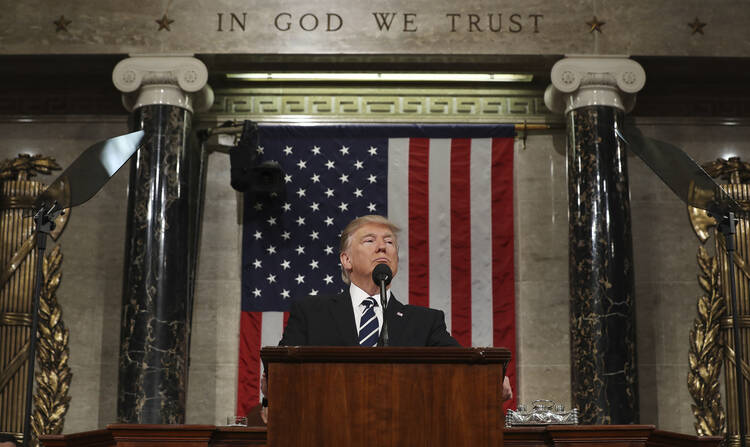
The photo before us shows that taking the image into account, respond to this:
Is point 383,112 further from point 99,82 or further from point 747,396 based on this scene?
point 747,396

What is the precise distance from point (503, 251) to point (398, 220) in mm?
1108

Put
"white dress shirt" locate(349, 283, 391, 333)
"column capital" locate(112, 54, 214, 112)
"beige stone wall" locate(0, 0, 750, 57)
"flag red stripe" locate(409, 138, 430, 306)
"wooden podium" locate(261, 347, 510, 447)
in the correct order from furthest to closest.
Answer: "flag red stripe" locate(409, 138, 430, 306) → "beige stone wall" locate(0, 0, 750, 57) → "column capital" locate(112, 54, 214, 112) → "white dress shirt" locate(349, 283, 391, 333) → "wooden podium" locate(261, 347, 510, 447)

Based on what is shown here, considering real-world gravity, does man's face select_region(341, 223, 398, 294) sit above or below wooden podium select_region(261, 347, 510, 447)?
above

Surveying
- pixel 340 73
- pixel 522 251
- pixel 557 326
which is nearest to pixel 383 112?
pixel 340 73

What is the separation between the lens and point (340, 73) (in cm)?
978

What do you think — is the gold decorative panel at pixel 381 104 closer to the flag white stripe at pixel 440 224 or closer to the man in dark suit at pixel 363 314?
the flag white stripe at pixel 440 224

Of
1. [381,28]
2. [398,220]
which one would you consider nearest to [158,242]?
[398,220]

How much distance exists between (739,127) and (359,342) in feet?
22.9

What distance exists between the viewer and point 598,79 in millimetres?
9039

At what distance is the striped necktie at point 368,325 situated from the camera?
4.54 metres

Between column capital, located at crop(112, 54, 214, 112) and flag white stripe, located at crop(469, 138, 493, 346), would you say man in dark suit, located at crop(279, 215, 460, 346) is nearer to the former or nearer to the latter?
column capital, located at crop(112, 54, 214, 112)

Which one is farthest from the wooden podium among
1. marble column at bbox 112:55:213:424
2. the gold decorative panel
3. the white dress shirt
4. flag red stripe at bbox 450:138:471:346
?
the gold decorative panel

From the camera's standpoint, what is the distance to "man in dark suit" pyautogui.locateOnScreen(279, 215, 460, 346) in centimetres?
452

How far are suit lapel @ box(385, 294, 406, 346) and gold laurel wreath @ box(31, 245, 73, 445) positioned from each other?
5.83 m
